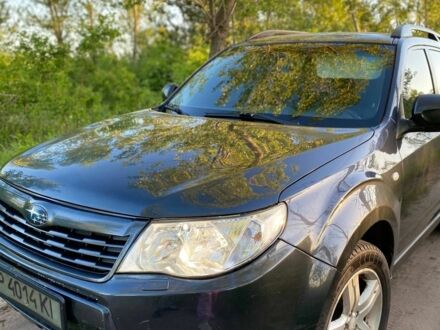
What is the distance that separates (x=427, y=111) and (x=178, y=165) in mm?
1359

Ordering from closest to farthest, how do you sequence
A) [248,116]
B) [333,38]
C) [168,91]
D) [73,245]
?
[73,245], [248,116], [333,38], [168,91]

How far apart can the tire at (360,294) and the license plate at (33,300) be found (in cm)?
98

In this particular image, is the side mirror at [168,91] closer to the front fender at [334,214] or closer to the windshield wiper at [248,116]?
the windshield wiper at [248,116]

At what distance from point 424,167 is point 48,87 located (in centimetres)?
708

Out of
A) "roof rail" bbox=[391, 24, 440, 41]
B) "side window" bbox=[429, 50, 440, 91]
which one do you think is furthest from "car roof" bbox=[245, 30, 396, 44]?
"side window" bbox=[429, 50, 440, 91]

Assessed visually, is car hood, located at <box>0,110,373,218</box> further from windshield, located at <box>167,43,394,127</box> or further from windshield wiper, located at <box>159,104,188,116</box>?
windshield wiper, located at <box>159,104,188,116</box>

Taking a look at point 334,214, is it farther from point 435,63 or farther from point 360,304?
point 435,63

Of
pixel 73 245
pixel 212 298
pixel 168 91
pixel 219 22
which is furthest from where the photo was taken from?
pixel 219 22

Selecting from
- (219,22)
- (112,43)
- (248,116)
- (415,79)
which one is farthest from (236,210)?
(112,43)

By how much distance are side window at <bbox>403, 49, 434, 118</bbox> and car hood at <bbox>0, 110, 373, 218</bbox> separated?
21.7 inches

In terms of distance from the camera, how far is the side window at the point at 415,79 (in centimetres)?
272

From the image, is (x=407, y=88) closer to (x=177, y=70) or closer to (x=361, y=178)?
(x=361, y=178)

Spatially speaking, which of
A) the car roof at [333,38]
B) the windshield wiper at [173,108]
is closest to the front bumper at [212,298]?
the windshield wiper at [173,108]

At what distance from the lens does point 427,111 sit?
2479 millimetres
